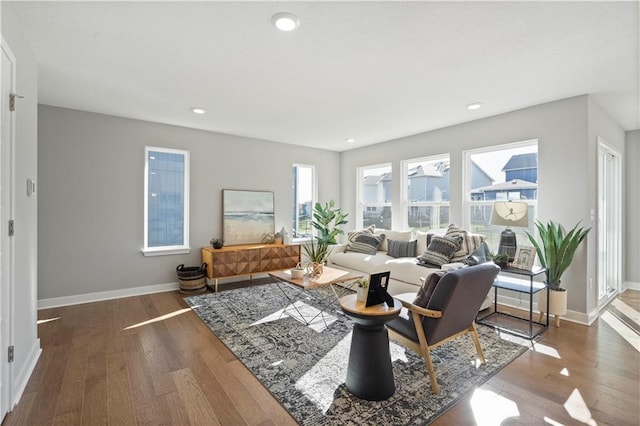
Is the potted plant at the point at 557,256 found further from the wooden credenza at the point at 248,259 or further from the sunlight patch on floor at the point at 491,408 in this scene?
the wooden credenza at the point at 248,259

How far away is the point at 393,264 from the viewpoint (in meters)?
4.32

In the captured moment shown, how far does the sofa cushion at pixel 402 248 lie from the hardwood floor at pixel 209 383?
1.94 meters

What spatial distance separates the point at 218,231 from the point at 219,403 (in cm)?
352

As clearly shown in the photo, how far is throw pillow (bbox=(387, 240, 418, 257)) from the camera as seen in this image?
4771 mm

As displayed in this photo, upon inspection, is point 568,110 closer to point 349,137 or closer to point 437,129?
point 437,129

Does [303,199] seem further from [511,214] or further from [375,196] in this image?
[511,214]

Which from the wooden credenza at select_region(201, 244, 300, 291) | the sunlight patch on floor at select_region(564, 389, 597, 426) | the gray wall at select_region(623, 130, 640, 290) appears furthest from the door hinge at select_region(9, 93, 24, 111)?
the gray wall at select_region(623, 130, 640, 290)

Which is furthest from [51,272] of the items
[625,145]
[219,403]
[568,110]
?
[625,145]

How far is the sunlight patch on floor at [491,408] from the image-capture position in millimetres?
1896

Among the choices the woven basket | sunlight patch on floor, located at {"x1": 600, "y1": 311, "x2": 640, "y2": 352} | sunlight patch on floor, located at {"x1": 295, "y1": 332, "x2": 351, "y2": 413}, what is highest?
the woven basket

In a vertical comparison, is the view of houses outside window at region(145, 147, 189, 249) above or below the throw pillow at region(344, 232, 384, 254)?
above

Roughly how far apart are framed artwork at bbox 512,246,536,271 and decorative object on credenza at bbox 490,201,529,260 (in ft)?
0.34

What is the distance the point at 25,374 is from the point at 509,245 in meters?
4.65

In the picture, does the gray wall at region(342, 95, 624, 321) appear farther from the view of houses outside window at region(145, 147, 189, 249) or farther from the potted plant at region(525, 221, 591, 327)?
the view of houses outside window at region(145, 147, 189, 249)
